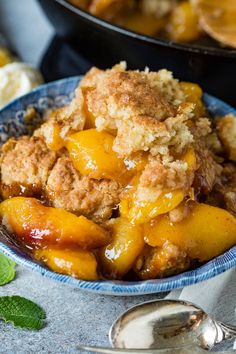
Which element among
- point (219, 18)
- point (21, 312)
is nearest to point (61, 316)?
point (21, 312)

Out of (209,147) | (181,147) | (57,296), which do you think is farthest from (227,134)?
(57,296)

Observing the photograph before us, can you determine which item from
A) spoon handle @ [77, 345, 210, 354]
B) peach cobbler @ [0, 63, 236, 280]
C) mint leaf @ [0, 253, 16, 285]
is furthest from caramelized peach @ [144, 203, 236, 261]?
mint leaf @ [0, 253, 16, 285]

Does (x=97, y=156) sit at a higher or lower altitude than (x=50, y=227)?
higher

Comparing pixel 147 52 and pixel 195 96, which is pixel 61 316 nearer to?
pixel 195 96

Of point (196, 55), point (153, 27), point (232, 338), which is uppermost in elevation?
point (196, 55)

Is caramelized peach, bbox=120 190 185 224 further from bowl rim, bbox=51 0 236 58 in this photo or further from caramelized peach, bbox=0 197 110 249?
bowl rim, bbox=51 0 236 58

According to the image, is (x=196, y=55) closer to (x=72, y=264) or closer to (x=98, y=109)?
(x=98, y=109)

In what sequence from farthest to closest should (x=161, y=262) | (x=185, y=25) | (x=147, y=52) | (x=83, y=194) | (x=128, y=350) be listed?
(x=185, y=25) < (x=147, y=52) < (x=83, y=194) < (x=161, y=262) < (x=128, y=350)
